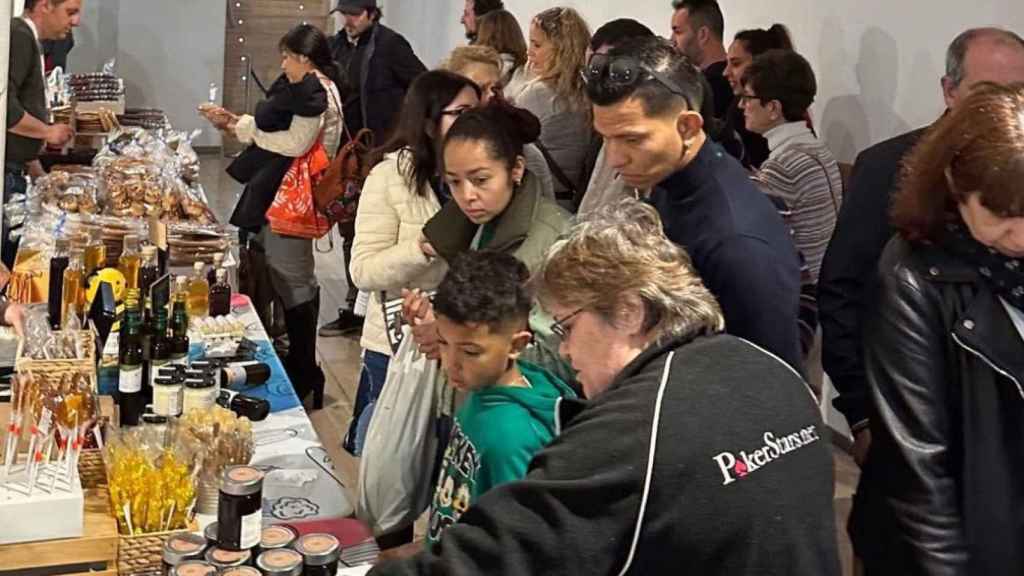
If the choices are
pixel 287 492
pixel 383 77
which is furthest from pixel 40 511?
pixel 383 77

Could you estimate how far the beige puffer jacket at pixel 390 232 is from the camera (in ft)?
10.2

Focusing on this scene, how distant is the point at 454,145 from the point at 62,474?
110 centimetres

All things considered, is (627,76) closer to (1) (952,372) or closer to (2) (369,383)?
(1) (952,372)

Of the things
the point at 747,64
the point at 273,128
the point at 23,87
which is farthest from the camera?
the point at 23,87

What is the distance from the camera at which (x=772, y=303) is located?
208 cm

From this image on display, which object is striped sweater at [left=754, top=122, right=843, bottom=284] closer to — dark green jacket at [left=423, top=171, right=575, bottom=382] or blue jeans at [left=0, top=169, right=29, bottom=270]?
dark green jacket at [left=423, top=171, right=575, bottom=382]

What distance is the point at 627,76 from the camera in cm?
217

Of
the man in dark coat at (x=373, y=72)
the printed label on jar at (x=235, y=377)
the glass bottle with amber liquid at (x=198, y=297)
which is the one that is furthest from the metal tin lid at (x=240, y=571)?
the man in dark coat at (x=373, y=72)

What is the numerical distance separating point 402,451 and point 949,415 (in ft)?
3.35

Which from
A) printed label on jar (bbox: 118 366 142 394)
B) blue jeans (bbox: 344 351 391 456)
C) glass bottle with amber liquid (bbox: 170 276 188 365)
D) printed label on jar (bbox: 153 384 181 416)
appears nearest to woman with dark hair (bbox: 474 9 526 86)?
blue jeans (bbox: 344 351 391 456)

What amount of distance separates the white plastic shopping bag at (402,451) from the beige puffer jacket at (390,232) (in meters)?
0.62

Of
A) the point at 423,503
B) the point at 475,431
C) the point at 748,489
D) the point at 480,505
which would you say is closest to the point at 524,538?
the point at 480,505

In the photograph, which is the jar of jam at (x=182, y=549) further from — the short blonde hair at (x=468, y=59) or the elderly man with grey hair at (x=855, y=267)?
the short blonde hair at (x=468, y=59)

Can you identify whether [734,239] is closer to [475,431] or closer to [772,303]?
[772,303]
